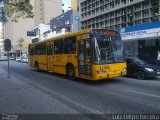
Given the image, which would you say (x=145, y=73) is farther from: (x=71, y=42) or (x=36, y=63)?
(x=36, y=63)

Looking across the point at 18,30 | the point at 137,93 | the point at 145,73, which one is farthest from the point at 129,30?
the point at 18,30

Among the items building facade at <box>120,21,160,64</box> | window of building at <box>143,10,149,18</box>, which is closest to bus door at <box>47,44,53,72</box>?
building facade at <box>120,21,160,64</box>

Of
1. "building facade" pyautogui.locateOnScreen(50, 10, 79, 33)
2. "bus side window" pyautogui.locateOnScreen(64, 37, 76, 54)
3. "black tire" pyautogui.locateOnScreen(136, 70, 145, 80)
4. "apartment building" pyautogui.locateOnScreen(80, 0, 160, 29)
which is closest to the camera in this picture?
"bus side window" pyautogui.locateOnScreen(64, 37, 76, 54)

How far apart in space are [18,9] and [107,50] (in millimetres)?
11540

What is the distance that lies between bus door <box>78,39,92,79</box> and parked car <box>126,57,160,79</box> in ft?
13.6

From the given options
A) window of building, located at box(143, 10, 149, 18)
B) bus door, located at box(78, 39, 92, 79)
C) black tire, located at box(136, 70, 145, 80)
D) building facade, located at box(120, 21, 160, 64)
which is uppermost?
window of building, located at box(143, 10, 149, 18)

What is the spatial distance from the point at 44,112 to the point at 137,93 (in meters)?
4.65

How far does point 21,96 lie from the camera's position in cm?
1151

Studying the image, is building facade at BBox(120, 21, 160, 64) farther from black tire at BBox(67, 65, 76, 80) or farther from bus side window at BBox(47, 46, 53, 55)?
black tire at BBox(67, 65, 76, 80)

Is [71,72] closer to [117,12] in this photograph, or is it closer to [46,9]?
[117,12]

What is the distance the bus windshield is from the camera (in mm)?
14383

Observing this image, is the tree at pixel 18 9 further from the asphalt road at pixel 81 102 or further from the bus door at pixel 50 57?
the asphalt road at pixel 81 102

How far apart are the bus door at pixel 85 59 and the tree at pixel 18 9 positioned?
9.31 metres

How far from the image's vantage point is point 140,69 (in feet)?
57.6
